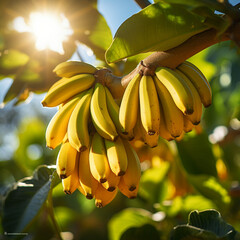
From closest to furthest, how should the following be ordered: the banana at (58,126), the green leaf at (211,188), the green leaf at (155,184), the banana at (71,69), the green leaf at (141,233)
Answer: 1. the banana at (58,126)
2. the banana at (71,69)
3. the green leaf at (141,233)
4. the green leaf at (211,188)
5. the green leaf at (155,184)

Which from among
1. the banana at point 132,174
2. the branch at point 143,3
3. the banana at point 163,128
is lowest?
the banana at point 132,174

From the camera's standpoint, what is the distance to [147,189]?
1.85m

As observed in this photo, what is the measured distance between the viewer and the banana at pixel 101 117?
935mm

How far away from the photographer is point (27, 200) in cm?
108

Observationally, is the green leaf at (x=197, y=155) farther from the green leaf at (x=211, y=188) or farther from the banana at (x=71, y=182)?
the banana at (x=71, y=182)

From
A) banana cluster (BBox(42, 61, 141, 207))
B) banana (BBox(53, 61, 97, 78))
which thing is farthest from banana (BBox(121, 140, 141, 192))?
banana (BBox(53, 61, 97, 78))

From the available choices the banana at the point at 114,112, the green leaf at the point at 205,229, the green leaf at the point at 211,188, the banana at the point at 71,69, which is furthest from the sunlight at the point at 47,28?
the green leaf at the point at 205,229

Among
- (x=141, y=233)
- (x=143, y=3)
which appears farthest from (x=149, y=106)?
(x=141, y=233)

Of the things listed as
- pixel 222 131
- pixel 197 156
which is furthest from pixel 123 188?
pixel 222 131

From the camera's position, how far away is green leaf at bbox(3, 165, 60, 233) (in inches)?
38.6

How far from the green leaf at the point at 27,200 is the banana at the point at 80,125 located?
19 centimetres

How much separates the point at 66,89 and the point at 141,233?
665mm

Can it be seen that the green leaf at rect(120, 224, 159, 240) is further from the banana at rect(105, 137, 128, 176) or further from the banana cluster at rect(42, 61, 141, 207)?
the banana at rect(105, 137, 128, 176)

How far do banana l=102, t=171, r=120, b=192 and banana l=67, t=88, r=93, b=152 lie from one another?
107mm
